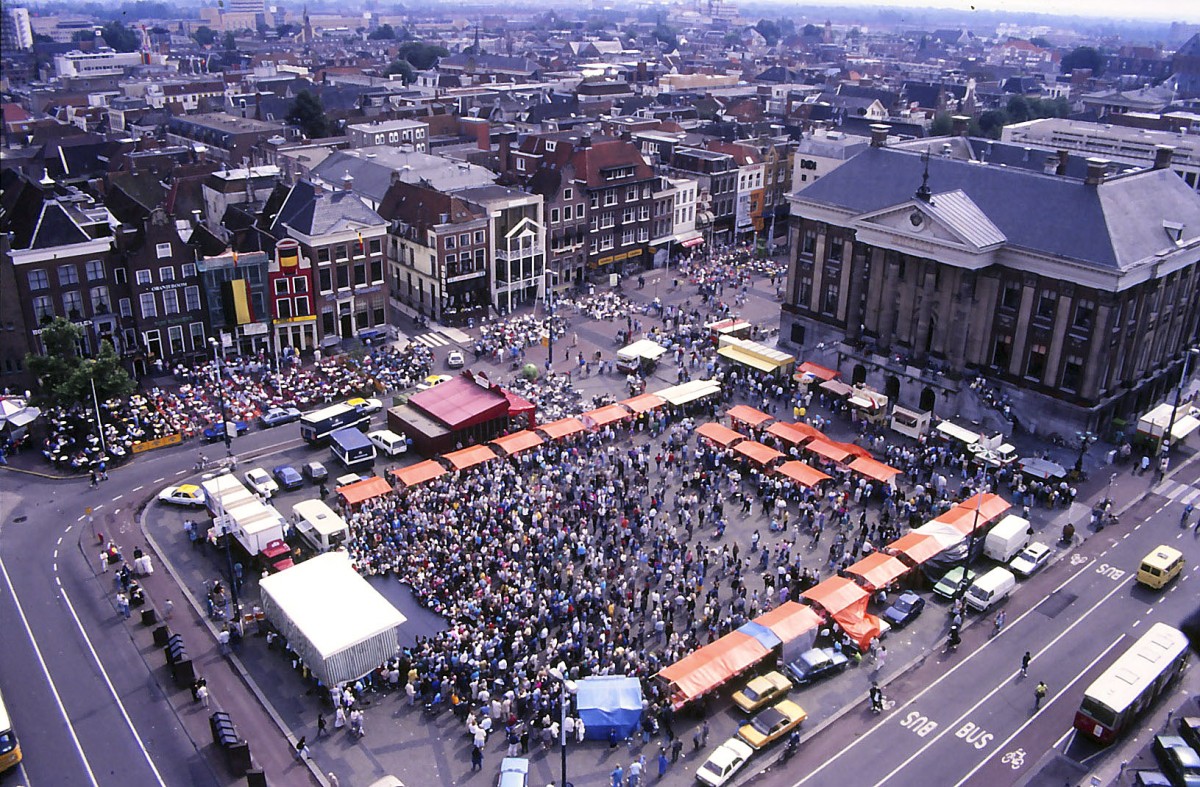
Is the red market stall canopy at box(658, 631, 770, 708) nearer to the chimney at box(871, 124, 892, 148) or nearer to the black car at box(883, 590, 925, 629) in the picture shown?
the black car at box(883, 590, 925, 629)

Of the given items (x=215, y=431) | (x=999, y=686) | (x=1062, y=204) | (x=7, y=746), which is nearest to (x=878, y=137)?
(x=1062, y=204)

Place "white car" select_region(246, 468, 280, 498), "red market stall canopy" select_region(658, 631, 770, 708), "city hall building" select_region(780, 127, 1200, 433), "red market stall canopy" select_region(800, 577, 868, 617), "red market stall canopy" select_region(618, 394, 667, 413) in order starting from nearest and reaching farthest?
"red market stall canopy" select_region(658, 631, 770, 708), "red market stall canopy" select_region(800, 577, 868, 617), "white car" select_region(246, 468, 280, 498), "city hall building" select_region(780, 127, 1200, 433), "red market stall canopy" select_region(618, 394, 667, 413)

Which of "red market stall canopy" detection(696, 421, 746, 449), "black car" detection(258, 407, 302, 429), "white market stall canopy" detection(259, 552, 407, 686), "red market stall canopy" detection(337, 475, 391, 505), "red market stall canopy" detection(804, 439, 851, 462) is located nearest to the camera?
"white market stall canopy" detection(259, 552, 407, 686)

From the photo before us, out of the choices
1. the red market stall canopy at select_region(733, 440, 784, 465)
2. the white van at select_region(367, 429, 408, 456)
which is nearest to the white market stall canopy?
the white van at select_region(367, 429, 408, 456)

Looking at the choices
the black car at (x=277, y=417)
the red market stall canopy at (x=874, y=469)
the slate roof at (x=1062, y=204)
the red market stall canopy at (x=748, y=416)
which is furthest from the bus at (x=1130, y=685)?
the black car at (x=277, y=417)

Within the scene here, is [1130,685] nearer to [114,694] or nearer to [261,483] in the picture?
[114,694]

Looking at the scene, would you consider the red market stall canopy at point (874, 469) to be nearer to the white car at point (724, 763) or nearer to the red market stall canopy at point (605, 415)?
the red market stall canopy at point (605, 415)

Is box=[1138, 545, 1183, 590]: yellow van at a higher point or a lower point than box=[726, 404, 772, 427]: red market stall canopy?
lower
